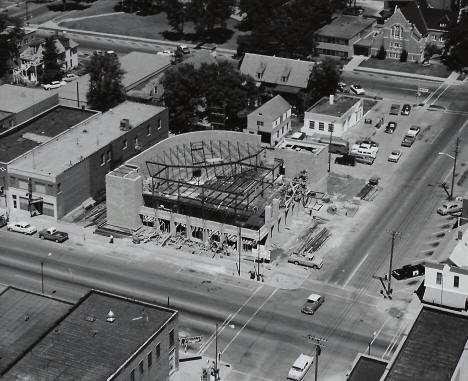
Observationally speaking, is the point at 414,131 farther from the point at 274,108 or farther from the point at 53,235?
the point at 53,235

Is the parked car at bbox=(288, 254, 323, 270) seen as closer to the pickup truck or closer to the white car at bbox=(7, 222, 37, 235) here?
the pickup truck

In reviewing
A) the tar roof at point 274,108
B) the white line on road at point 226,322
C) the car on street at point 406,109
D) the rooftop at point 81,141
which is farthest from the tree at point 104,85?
the white line on road at point 226,322

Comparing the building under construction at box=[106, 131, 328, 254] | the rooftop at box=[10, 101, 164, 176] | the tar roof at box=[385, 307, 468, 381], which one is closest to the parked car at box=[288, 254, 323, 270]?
the building under construction at box=[106, 131, 328, 254]

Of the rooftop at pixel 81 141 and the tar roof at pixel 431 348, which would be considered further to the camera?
the rooftop at pixel 81 141

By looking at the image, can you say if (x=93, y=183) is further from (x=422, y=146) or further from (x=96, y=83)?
(x=422, y=146)

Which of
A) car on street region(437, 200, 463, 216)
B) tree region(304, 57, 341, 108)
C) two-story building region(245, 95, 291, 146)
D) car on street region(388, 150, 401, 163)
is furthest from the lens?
tree region(304, 57, 341, 108)

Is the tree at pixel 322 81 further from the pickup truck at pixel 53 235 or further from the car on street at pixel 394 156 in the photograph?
the pickup truck at pixel 53 235

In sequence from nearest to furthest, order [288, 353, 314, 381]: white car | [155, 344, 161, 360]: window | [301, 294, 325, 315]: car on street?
1. [155, 344, 161, 360]: window
2. [288, 353, 314, 381]: white car
3. [301, 294, 325, 315]: car on street

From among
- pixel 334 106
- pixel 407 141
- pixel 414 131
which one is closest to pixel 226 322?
pixel 407 141
